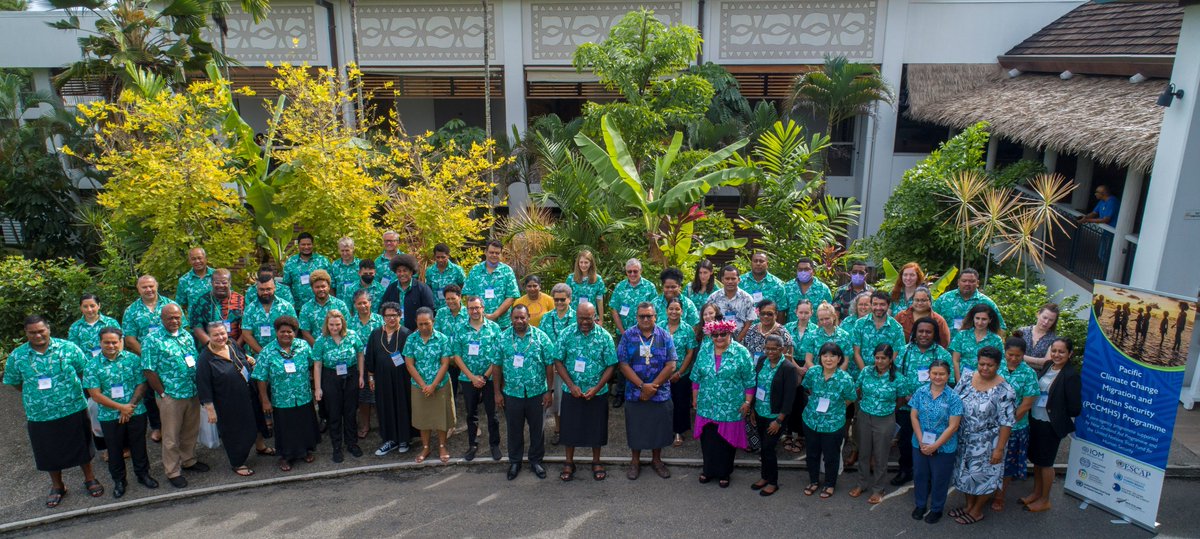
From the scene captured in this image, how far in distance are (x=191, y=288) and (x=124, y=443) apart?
70.6 inches

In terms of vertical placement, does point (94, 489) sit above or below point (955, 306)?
below

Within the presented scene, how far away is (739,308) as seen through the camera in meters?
7.37

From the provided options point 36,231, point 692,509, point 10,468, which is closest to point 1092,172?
point 692,509

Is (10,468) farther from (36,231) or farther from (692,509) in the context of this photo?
(36,231)

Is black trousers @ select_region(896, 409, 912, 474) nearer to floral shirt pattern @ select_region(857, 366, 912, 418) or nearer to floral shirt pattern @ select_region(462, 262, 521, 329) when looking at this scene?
floral shirt pattern @ select_region(857, 366, 912, 418)

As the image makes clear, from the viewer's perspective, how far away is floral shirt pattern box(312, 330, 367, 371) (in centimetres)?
683

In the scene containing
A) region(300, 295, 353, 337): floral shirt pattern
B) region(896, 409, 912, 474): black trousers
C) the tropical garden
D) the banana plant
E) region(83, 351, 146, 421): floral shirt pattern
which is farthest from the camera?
the banana plant

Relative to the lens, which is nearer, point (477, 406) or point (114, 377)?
point (114, 377)

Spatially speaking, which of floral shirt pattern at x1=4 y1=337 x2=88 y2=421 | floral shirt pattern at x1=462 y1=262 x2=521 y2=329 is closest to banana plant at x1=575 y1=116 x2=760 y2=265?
floral shirt pattern at x1=462 y1=262 x2=521 y2=329

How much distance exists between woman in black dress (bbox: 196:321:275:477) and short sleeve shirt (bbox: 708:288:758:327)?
4.35 metres

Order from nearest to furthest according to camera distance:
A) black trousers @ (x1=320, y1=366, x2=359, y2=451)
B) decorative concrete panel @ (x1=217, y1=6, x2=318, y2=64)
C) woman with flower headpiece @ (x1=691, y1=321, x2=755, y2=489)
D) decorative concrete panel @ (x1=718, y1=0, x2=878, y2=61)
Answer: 1. woman with flower headpiece @ (x1=691, y1=321, x2=755, y2=489)
2. black trousers @ (x1=320, y1=366, x2=359, y2=451)
3. decorative concrete panel @ (x1=718, y1=0, x2=878, y2=61)
4. decorative concrete panel @ (x1=217, y1=6, x2=318, y2=64)

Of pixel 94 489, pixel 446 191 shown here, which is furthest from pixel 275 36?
pixel 94 489

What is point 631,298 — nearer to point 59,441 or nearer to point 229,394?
point 229,394

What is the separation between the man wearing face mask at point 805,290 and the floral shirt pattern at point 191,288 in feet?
19.6
